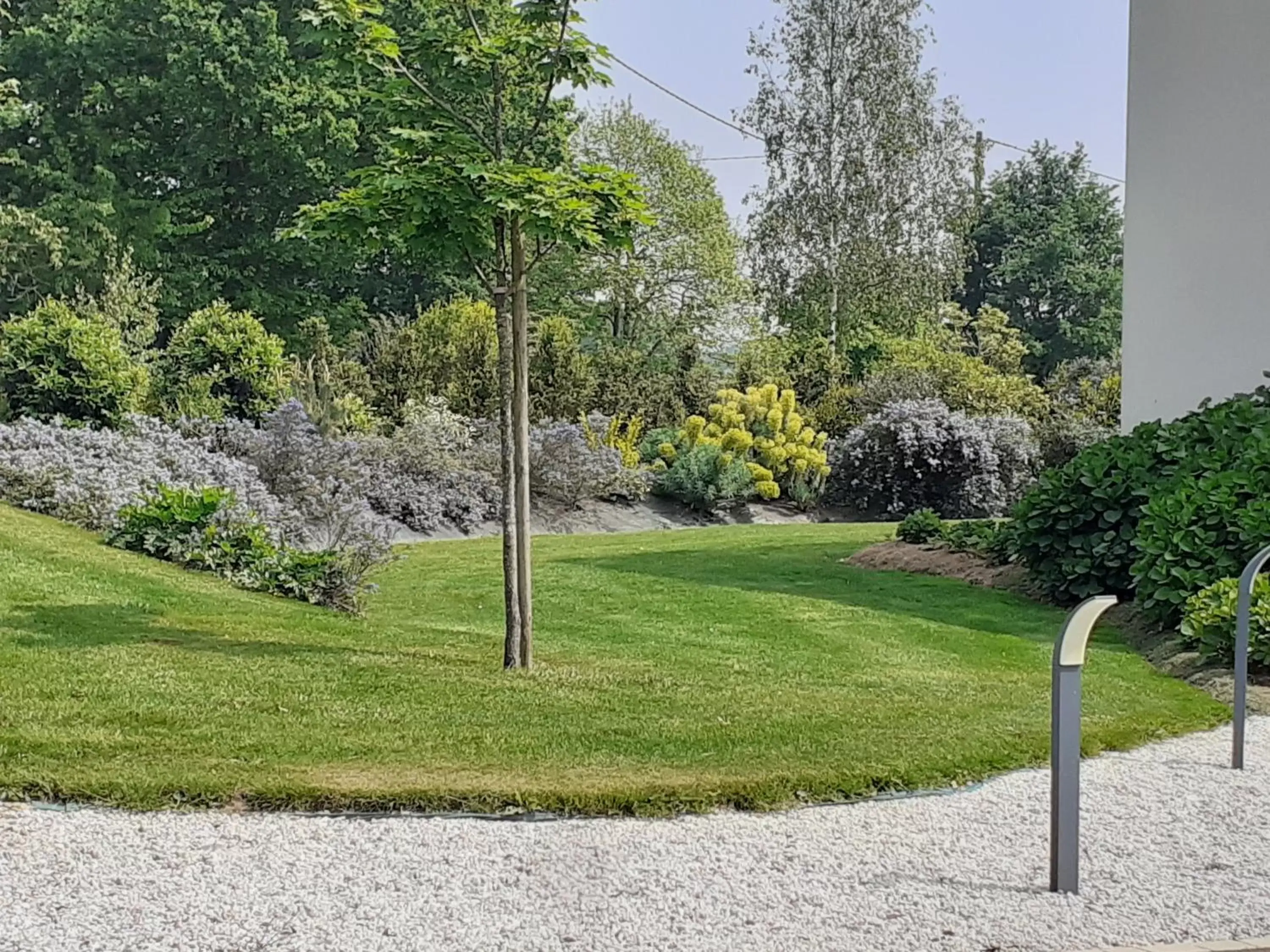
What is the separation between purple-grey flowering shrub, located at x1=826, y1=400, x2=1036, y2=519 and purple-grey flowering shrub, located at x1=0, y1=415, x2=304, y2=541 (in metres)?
9.42

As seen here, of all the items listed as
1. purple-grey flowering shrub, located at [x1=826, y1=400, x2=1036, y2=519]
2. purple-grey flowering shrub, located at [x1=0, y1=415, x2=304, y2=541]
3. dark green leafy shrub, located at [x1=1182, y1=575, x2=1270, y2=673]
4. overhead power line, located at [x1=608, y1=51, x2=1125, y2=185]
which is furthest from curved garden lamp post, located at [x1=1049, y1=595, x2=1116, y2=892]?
overhead power line, located at [x1=608, y1=51, x2=1125, y2=185]

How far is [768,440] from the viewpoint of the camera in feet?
61.2

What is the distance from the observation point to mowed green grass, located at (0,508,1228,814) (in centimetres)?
444

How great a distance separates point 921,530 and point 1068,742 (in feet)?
29.2

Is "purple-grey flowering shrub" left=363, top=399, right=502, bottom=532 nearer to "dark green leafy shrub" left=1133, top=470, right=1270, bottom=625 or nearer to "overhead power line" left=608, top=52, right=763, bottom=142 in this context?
"dark green leafy shrub" left=1133, top=470, right=1270, bottom=625

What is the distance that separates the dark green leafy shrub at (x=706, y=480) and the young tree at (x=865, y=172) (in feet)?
35.3

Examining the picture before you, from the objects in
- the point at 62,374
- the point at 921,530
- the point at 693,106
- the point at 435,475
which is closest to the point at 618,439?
the point at 435,475

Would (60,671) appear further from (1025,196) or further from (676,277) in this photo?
(1025,196)

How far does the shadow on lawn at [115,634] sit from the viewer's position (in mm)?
6441

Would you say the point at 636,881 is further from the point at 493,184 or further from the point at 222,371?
the point at 222,371

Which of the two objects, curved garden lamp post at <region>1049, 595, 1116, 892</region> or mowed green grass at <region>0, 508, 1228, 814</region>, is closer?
curved garden lamp post at <region>1049, 595, 1116, 892</region>

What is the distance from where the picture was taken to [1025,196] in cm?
3834

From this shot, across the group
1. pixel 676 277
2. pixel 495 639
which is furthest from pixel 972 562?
pixel 676 277

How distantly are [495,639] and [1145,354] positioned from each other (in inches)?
273
